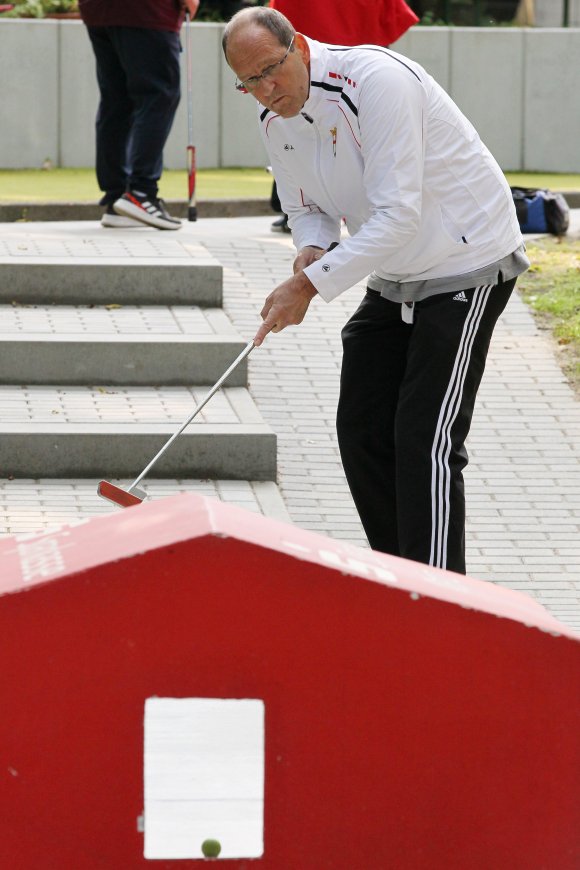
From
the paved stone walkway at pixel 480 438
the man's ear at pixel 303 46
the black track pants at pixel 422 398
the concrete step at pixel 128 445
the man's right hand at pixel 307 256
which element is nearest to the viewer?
the man's ear at pixel 303 46

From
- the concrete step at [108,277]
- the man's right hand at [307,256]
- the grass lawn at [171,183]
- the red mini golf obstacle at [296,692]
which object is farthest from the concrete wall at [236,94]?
the red mini golf obstacle at [296,692]

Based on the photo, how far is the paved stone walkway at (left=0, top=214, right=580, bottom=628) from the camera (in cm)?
536

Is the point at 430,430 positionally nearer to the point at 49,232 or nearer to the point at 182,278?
the point at 182,278

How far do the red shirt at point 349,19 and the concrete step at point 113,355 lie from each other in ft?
7.10

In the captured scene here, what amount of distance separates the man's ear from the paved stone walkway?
198 centimetres

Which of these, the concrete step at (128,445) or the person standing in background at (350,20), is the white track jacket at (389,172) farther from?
the person standing in background at (350,20)

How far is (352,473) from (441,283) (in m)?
0.64

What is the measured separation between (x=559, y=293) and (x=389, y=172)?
4610 mm

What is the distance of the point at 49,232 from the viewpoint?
856 cm

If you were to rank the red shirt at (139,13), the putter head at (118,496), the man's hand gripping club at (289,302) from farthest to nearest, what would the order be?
the red shirt at (139,13) < the putter head at (118,496) < the man's hand gripping club at (289,302)

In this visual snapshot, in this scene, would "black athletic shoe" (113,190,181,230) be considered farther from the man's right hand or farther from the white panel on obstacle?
the white panel on obstacle

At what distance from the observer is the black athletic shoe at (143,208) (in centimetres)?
831

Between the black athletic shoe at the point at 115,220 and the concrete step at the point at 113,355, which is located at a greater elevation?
the black athletic shoe at the point at 115,220

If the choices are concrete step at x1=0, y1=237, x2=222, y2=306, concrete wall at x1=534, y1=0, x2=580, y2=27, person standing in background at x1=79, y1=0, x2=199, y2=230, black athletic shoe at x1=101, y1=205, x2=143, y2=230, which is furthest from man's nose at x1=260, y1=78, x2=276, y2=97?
concrete wall at x1=534, y1=0, x2=580, y2=27
